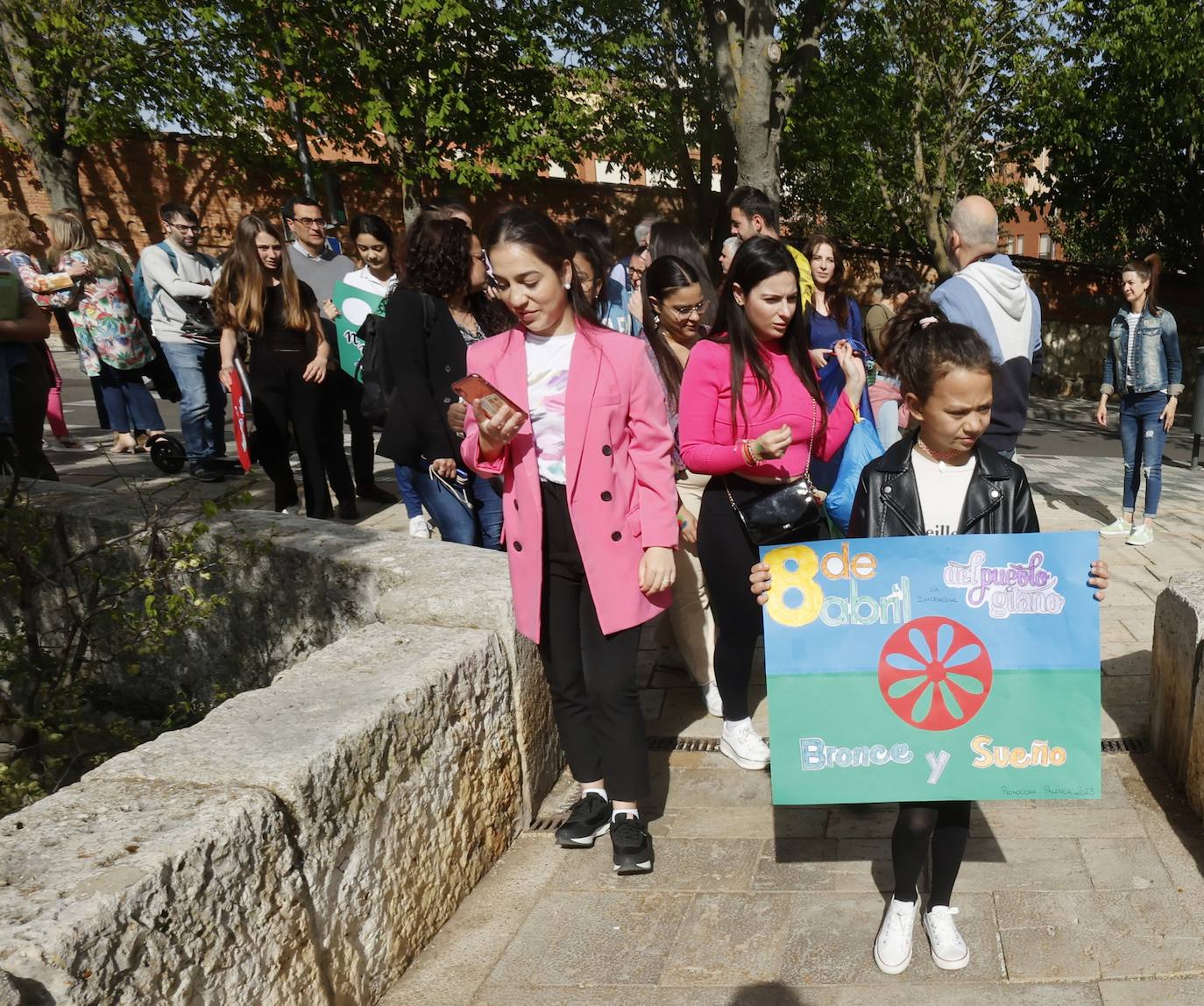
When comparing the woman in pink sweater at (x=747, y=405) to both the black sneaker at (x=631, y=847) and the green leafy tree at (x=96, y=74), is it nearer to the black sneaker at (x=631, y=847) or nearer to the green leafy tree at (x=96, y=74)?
the black sneaker at (x=631, y=847)

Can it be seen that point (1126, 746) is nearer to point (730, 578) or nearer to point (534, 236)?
point (730, 578)

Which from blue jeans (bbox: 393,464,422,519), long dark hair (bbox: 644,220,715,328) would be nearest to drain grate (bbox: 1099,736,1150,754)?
long dark hair (bbox: 644,220,715,328)

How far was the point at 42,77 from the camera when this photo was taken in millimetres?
16391

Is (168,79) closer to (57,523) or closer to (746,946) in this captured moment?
(57,523)

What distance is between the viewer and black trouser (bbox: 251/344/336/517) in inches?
233

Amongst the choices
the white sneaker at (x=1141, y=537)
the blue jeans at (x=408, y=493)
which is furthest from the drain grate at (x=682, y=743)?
the white sneaker at (x=1141, y=537)

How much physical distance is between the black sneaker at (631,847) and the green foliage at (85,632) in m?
1.64

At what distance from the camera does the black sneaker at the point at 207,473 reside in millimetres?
6965

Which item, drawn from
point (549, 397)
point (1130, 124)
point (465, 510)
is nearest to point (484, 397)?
point (549, 397)

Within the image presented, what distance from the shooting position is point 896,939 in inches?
101

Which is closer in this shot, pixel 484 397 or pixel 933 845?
pixel 933 845

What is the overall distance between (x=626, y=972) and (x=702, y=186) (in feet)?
61.8

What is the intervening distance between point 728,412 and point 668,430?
33cm

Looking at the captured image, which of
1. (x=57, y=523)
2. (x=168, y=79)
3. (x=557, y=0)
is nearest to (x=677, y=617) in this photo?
(x=57, y=523)
